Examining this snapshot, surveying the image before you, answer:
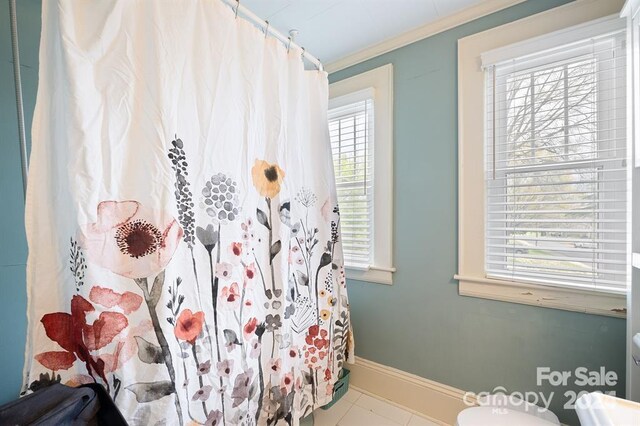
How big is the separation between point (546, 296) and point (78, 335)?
185cm

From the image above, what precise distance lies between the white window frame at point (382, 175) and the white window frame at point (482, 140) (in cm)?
41

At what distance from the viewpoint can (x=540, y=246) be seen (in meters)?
1.26

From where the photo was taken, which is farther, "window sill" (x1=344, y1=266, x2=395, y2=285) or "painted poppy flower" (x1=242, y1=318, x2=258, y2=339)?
"window sill" (x1=344, y1=266, x2=395, y2=285)

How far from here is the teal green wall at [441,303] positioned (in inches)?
48.4

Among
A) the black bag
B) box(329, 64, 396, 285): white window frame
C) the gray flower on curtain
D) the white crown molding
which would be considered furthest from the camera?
box(329, 64, 396, 285): white window frame

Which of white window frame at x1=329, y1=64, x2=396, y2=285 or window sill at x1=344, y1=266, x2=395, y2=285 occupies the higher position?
white window frame at x1=329, y1=64, x2=396, y2=285

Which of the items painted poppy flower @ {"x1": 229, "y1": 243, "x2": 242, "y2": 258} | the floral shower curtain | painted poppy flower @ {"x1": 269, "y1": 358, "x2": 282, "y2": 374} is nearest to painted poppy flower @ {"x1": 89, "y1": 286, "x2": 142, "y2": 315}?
the floral shower curtain

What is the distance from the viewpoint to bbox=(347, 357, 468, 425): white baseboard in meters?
1.47

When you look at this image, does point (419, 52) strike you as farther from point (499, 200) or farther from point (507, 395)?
point (507, 395)

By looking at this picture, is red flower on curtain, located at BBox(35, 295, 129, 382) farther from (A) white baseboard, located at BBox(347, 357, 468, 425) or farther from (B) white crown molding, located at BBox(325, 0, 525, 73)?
(B) white crown molding, located at BBox(325, 0, 525, 73)

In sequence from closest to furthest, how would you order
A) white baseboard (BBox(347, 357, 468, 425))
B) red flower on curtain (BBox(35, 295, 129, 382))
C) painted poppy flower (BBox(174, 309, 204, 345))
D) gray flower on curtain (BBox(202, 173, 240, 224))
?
red flower on curtain (BBox(35, 295, 129, 382))
painted poppy flower (BBox(174, 309, 204, 345))
gray flower on curtain (BBox(202, 173, 240, 224))
white baseboard (BBox(347, 357, 468, 425))

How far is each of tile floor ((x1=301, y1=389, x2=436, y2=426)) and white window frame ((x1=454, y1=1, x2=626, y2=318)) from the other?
32.9 inches

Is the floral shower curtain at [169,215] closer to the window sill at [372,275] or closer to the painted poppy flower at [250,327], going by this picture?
the painted poppy flower at [250,327]

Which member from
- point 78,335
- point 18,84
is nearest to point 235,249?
point 78,335
